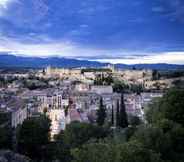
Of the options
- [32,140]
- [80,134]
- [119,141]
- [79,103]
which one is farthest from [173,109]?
[79,103]

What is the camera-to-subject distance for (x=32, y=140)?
67.4ft

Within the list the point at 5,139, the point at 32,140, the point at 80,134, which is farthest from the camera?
the point at 5,139

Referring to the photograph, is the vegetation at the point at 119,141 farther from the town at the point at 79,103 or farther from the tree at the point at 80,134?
the town at the point at 79,103

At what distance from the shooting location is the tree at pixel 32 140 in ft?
66.9

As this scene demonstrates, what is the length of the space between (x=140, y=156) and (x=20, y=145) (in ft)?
41.1

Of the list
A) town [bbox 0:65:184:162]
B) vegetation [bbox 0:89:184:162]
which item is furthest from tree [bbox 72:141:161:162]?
town [bbox 0:65:184:162]

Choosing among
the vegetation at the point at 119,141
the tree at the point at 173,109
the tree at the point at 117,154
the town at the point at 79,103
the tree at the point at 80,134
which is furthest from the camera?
the town at the point at 79,103

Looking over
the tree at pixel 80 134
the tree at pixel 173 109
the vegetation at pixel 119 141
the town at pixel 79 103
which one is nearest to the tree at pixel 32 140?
the vegetation at pixel 119 141

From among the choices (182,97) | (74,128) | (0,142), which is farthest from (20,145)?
(182,97)

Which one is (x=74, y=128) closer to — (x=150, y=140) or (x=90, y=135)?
(x=90, y=135)

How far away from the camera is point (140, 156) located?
368 inches

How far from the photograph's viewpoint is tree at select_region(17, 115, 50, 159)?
20391 millimetres

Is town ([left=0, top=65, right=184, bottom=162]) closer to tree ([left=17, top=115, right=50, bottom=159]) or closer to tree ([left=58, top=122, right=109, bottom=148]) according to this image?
tree ([left=17, top=115, right=50, bottom=159])

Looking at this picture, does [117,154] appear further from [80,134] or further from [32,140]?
[32,140]
